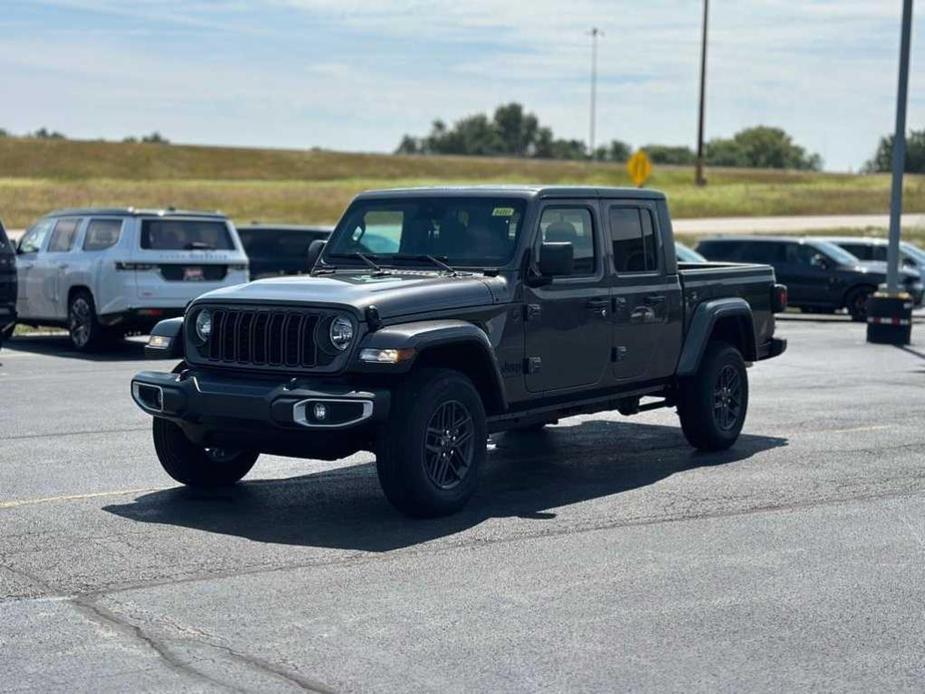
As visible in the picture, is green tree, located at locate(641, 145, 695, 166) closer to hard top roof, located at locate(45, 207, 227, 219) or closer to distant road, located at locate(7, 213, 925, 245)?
distant road, located at locate(7, 213, 925, 245)

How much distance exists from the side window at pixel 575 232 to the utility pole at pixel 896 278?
13.7 m

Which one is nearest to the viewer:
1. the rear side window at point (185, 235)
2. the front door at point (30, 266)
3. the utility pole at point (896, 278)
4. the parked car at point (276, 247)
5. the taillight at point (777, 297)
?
the taillight at point (777, 297)

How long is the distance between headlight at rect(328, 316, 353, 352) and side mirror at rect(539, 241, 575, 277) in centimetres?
158

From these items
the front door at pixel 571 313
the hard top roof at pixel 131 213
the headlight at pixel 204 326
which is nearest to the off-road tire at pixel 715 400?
the front door at pixel 571 313

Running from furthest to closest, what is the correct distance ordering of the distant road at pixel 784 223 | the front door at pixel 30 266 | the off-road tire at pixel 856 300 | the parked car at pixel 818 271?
the distant road at pixel 784 223, the parked car at pixel 818 271, the off-road tire at pixel 856 300, the front door at pixel 30 266

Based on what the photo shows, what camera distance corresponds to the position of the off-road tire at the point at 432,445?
8.61 metres

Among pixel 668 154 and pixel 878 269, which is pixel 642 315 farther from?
pixel 668 154

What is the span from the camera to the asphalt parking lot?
6.05 m

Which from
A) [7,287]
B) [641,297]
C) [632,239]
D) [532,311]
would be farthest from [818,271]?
[532,311]

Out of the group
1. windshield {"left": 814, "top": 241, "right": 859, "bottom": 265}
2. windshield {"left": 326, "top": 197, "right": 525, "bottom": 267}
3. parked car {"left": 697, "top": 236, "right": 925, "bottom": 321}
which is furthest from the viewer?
windshield {"left": 814, "top": 241, "right": 859, "bottom": 265}

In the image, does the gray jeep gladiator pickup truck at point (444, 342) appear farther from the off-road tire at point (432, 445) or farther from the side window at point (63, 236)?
the side window at point (63, 236)

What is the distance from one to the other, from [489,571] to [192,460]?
2720mm

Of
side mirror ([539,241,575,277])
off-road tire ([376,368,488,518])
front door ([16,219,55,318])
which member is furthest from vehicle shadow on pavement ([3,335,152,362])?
off-road tire ([376,368,488,518])

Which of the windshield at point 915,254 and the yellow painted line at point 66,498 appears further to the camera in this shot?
the windshield at point 915,254
